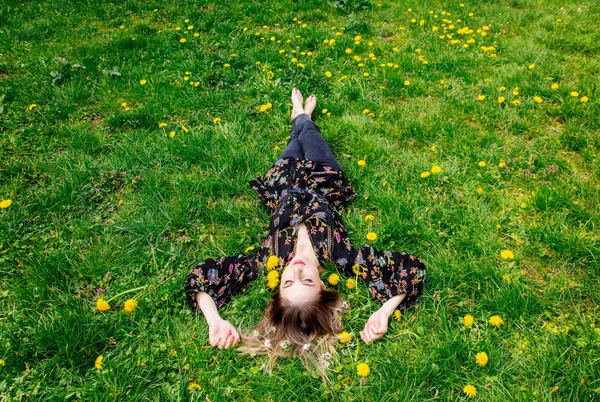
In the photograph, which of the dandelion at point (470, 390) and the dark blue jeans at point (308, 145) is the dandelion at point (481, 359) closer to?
the dandelion at point (470, 390)

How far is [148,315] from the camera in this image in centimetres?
233

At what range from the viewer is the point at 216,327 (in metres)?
2.24

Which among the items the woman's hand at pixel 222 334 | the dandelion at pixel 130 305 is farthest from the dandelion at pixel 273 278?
the dandelion at pixel 130 305

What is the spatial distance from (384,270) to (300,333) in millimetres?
683

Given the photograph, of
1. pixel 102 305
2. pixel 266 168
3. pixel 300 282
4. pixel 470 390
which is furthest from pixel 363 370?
pixel 266 168

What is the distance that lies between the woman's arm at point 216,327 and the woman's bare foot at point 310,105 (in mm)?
2052

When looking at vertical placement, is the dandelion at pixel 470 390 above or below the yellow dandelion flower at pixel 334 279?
below

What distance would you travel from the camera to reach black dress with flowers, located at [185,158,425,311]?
7.79ft

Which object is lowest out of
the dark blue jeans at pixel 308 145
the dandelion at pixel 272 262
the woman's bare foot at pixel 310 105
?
the dandelion at pixel 272 262

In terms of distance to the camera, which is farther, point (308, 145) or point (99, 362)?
point (308, 145)

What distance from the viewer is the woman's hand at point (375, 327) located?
2.14 metres

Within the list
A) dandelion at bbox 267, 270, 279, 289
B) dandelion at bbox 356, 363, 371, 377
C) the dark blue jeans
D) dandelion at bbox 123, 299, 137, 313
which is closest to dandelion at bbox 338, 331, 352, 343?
dandelion at bbox 356, 363, 371, 377

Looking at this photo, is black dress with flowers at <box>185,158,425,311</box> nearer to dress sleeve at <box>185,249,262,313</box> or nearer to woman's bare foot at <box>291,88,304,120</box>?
dress sleeve at <box>185,249,262,313</box>

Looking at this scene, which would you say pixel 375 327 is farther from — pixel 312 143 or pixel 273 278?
pixel 312 143
